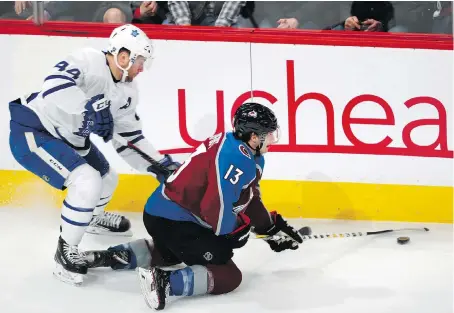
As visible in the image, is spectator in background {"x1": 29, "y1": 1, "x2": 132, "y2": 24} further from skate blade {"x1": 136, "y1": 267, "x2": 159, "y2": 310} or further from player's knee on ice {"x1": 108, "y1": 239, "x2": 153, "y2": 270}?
skate blade {"x1": 136, "y1": 267, "x2": 159, "y2": 310}

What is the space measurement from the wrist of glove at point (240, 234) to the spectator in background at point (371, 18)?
1.50m

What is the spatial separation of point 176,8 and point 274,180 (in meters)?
1.07

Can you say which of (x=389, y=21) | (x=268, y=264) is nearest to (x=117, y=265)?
(x=268, y=264)

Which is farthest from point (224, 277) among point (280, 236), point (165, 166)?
point (165, 166)

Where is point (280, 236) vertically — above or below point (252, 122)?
below

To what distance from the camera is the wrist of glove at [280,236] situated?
4070 mm

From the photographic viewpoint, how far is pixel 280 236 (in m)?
4.11

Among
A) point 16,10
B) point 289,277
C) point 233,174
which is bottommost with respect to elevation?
point 289,277

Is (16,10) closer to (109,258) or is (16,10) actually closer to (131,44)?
(131,44)

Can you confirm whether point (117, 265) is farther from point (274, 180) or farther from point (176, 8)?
point (176, 8)

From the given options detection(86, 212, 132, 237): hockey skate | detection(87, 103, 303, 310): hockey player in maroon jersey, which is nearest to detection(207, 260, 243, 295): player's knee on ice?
detection(87, 103, 303, 310): hockey player in maroon jersey

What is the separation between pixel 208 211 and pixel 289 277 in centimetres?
62

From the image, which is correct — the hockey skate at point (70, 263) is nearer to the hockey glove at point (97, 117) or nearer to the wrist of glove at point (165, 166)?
the hockey glove at point (97, 117)

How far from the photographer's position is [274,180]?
16.0ft
